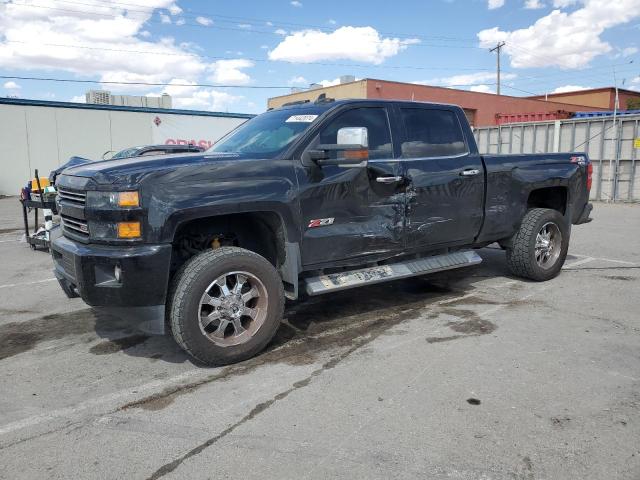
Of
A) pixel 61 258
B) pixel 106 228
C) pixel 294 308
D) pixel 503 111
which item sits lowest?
pixel 294 308

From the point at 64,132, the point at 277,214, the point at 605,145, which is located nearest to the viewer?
the point at 277,214

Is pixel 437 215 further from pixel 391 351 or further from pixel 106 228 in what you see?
pixel 106 228

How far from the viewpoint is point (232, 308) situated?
12.8 feet

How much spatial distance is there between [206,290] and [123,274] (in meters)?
0.56

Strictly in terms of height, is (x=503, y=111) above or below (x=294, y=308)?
above

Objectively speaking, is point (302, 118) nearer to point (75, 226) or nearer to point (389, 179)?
point (389, 179)

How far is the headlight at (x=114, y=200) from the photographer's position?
3.52 meters

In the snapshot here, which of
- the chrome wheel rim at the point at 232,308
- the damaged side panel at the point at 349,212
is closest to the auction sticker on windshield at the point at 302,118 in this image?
the damaged side panel at the point at 349,212

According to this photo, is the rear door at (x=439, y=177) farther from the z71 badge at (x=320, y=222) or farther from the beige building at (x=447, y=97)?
the beige building at (x=447, y=97)

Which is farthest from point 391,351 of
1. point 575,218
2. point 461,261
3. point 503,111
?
point 503,111

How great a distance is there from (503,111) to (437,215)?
118 ft

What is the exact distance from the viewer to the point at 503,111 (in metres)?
37.7

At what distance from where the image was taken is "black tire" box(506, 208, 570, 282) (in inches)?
237

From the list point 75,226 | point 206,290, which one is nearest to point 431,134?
point 206,290
